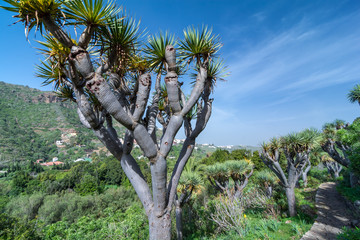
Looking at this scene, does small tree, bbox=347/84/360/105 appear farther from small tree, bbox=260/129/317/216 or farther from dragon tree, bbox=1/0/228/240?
dragon tree, bbox=1/0/228/240

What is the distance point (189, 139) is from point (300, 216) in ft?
23.6

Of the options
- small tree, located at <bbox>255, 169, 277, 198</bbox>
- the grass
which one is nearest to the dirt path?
the grass

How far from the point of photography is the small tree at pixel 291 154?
282 inches

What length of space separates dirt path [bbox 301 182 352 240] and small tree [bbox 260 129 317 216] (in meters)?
1.27

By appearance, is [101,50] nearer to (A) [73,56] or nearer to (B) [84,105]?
(A) [73,56]

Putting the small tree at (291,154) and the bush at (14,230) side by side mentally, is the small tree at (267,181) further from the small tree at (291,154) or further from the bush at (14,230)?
the bush at (14,230)

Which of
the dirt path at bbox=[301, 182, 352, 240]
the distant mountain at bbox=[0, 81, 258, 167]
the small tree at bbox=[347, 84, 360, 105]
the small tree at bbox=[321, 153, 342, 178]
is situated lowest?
the dirt path at bbox=[301, 182, 352, 240]

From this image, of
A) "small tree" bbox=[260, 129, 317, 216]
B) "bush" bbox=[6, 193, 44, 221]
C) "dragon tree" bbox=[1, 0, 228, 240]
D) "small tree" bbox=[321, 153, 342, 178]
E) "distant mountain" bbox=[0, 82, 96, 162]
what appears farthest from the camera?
"distant mountain" bbox=[0, 82, 96, 162]

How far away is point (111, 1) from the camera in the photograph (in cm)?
288

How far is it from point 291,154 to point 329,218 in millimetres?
2771

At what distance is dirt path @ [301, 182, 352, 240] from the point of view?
481cm

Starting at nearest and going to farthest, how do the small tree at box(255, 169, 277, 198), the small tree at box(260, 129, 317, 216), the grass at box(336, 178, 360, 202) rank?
the small tree at box(260, 129, 317, 216)
the grass at box(336, 178, 360, 202)
the small tree at box(255, 169, 277, 198)

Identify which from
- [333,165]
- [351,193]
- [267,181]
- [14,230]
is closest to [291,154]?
[267,181]

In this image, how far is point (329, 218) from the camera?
634 centimetres
